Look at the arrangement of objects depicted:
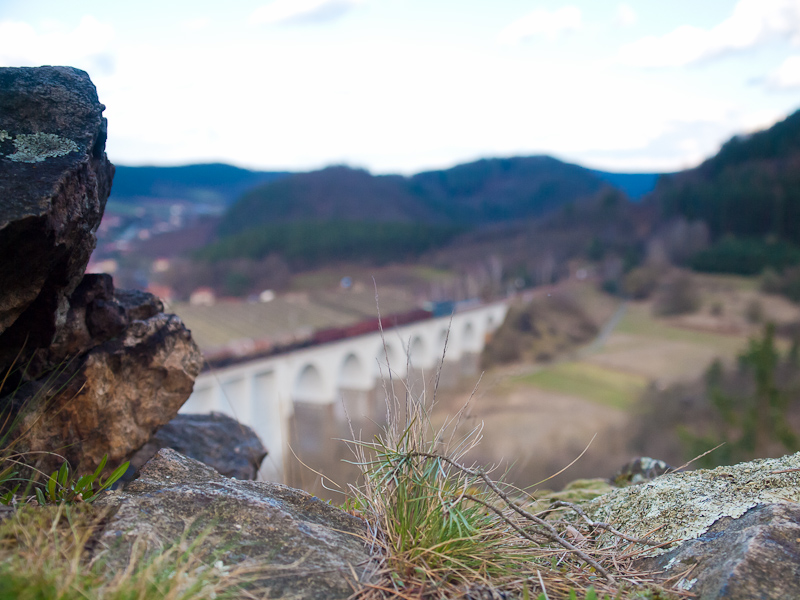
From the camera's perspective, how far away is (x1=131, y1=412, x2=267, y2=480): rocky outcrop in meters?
4.04

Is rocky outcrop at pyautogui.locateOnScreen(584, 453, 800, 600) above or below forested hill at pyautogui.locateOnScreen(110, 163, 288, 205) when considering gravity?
below

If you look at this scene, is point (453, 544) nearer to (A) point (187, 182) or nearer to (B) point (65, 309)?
(B) point (65, 309)

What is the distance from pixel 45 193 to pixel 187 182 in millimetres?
152201

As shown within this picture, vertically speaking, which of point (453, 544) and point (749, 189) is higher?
point (749, 189)

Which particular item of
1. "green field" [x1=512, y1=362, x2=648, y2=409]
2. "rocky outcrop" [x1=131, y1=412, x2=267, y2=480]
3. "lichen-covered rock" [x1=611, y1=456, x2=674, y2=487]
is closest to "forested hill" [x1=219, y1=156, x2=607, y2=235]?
"green field" [x1=512, y1=362, x2=648, y2=409]

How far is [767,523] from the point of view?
2229 millimetres

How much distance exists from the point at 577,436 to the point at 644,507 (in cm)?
3656

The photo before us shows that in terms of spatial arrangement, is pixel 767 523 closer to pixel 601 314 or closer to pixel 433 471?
pixel 433 471

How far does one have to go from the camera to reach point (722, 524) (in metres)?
2.43

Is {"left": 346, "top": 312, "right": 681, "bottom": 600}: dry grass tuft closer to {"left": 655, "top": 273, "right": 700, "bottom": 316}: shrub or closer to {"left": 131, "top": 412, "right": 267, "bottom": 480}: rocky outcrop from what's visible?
{"left": 131, "top": 412, "right": 267, "bottom": 480}: rocky outcrop

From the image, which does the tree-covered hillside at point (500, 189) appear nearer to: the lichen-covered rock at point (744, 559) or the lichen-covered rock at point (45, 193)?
the lichen-covered rock at point (45, 193)

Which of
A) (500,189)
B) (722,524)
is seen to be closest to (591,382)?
(722,524)

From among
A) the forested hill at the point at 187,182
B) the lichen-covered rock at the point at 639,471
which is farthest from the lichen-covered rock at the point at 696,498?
the forested hill at the point at 187,182

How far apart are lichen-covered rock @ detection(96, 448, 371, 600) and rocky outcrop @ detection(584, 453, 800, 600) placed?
1.18m
